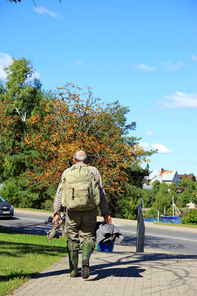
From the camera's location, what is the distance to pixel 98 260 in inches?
262

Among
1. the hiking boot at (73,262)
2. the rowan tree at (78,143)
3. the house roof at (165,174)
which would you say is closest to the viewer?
the hiking boot at (73,262)

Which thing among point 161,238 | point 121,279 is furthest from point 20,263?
point 161,238

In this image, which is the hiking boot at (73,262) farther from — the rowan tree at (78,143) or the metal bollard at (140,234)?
the rowan tree at (78,143)

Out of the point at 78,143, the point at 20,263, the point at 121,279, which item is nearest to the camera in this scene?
the point at 121,279

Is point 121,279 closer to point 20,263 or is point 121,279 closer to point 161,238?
point 20,263

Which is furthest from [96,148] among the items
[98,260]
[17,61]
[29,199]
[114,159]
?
[17,61]

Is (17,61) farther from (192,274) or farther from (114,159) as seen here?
(192,274)

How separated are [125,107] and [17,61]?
13.7 meters

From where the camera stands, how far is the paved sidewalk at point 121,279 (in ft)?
14.5

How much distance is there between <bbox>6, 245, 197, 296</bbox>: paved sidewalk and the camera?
14.5 ft

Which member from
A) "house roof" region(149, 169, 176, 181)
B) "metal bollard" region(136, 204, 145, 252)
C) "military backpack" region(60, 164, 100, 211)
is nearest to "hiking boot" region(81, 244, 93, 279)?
"military backpack" region(60, 164, 100, 211)

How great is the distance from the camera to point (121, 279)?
5.09 metres

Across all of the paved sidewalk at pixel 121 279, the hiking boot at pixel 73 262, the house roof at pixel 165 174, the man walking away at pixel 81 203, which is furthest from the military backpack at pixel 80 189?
the house roof at pixel 165 174

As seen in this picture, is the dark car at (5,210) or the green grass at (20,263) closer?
the green grass at (20,263)
